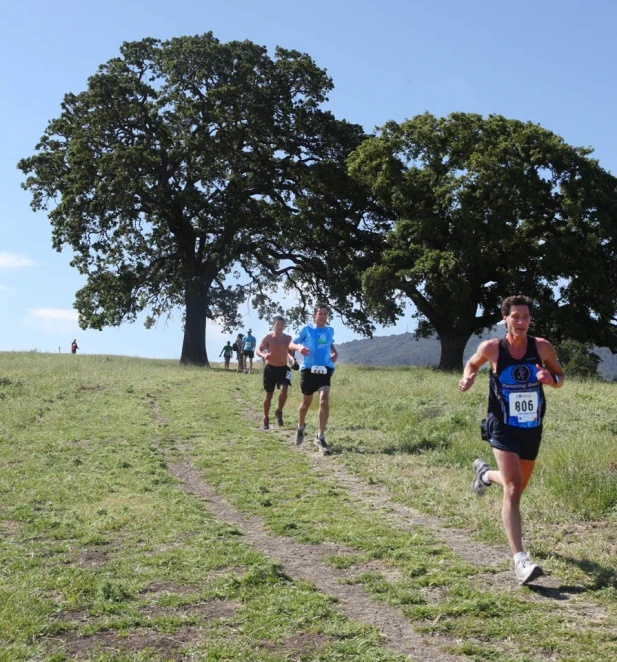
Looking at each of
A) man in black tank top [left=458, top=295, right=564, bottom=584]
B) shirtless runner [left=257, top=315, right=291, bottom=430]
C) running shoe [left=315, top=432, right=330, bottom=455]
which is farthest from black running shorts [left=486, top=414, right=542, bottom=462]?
shirtless runner [left=257, top=315, right=291, bottom=430]

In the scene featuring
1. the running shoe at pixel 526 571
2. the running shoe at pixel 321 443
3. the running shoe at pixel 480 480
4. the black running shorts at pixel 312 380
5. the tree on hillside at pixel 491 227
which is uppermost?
the tree on hillside at pixel 491 227

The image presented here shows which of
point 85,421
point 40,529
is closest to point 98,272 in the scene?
point 85,421

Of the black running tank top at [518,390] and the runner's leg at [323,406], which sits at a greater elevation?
the black running tank top at [518,390]

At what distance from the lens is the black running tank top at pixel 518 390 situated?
6.15 metres

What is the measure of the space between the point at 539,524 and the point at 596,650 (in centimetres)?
306

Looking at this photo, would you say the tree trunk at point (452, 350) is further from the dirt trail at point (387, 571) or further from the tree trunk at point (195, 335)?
the dirt trail at point (387, 571)

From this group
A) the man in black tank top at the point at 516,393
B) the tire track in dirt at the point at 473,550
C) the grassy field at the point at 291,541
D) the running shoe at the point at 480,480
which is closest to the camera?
the grassy field at the point at 291,541

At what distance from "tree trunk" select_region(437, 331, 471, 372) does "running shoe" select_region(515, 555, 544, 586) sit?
30304 mm

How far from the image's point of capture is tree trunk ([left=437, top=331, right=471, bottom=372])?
35.8 metres

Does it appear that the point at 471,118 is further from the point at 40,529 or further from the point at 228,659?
the point at 228,659

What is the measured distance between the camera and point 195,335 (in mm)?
39781

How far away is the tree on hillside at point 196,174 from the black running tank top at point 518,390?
29.6 metres

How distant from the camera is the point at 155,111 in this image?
37.3 meters

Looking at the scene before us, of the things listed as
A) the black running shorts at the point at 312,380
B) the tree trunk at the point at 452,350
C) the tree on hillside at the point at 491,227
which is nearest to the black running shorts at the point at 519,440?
the black running shorts at the point at 312,380
